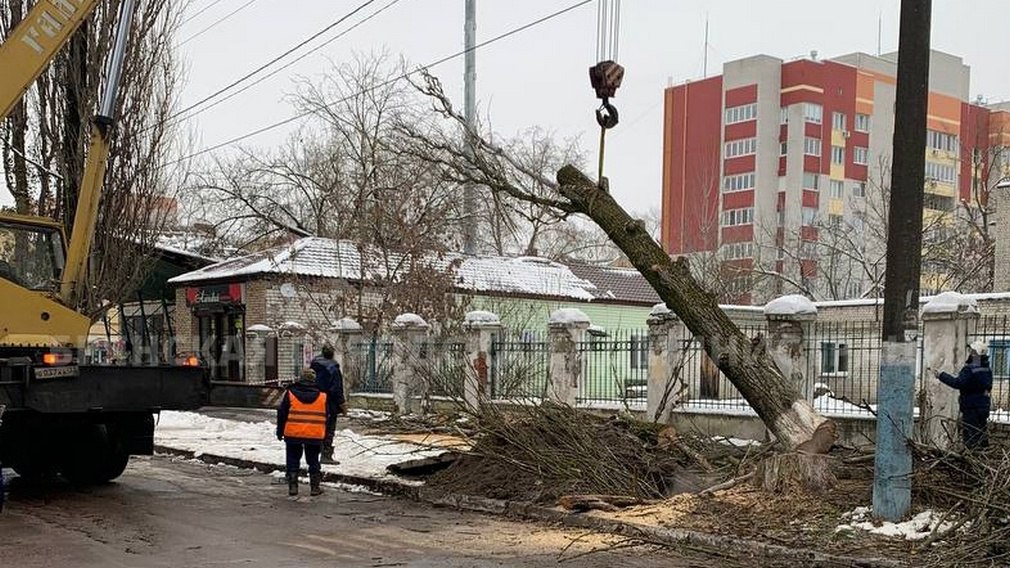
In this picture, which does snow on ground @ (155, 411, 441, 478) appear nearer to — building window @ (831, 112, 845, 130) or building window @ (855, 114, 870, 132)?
building window @ (831, 112, 845, 130)

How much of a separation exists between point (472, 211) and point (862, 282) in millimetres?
22036

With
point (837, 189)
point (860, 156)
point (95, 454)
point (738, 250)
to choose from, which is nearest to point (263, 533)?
point (95, 454)

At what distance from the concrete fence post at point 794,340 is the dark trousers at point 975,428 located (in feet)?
9.19

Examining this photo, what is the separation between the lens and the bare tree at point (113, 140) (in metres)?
18.4

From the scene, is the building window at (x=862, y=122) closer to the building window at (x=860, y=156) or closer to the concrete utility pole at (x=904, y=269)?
the building window at (x=860, y=156)

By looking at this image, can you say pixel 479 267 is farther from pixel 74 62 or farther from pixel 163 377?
pixel 163 377

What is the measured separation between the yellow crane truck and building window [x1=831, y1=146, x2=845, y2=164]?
59.0 metres

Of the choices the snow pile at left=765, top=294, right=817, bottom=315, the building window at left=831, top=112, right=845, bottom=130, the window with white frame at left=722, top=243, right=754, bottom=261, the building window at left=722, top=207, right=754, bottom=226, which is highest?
the building window at left=831, top=112, right=845, bottom=130

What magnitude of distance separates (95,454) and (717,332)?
7.36 metres

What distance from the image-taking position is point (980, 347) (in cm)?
1101

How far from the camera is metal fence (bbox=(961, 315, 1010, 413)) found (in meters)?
11.5

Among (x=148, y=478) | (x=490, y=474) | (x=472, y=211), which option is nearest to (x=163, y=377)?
(x=148, y=478)

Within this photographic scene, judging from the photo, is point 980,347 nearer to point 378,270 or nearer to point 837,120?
point 378,270

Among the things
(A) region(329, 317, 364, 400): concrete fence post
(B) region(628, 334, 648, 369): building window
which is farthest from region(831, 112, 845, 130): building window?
(B) region(628, 334, 648, 369): building window
